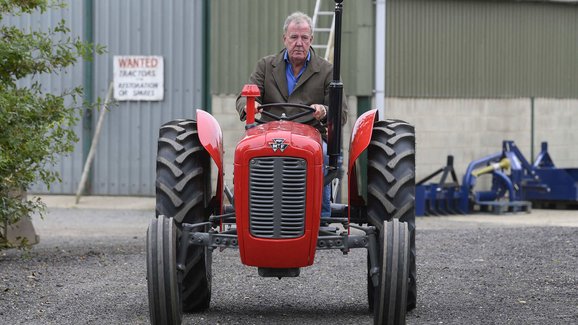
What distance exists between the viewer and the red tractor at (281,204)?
24.5ft

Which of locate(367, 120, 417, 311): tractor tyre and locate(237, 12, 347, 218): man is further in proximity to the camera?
locate(237, 12, 347, 218): man

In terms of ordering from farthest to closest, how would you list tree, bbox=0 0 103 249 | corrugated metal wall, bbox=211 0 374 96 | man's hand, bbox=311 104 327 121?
Result: corrugated metal wall, bbox=211 0 374 96 → tree, bbox=0 0 103 249 → man's hand, bbox=311 104 327 121

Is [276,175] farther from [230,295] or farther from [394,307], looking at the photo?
[230,295]

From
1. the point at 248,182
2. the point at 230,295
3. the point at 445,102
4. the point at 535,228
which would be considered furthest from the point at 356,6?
the point at 248,182

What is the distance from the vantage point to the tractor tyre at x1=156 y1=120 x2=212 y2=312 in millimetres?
8141

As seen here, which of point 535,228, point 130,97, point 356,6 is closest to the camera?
point 535,228

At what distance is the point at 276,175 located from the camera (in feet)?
24.8

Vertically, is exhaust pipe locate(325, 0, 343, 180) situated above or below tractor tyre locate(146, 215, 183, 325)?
above

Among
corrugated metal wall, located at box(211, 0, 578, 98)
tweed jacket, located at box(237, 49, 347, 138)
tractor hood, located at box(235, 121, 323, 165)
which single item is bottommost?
tractor hood, located at box(235, 121, 323, 165)

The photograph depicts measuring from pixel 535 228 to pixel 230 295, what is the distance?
6.76m

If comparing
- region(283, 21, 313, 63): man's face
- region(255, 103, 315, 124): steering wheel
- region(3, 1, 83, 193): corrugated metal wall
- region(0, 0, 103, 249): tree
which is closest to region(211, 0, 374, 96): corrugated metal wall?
region(3, 1, 83, 193): corrugated metal wall

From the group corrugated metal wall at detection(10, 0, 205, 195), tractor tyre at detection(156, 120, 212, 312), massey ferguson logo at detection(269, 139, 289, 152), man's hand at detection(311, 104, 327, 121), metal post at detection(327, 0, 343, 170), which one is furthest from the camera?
corrugated metal wall at detection(10, 0, 205, 195)

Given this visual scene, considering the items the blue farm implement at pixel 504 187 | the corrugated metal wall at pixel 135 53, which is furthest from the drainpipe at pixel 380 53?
the corrugated metal wall at pixel 135 53

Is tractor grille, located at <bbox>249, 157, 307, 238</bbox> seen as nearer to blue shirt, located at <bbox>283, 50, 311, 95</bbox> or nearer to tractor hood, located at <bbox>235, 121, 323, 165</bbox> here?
tractor hood, located at <bbox>235, 121, 323, 165</bbox>
